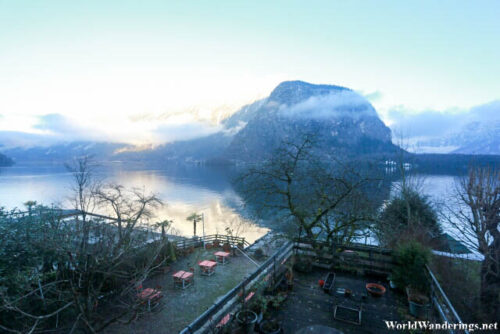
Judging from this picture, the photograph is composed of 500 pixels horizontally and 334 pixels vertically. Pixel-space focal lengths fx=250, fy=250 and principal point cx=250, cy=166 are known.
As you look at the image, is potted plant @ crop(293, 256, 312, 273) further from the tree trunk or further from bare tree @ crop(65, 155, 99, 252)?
A: bare tree @ crop(65, 155, 99, 252)

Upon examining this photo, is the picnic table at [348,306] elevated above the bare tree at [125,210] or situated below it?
below

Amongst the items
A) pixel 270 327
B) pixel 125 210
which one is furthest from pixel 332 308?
pixel 125 210

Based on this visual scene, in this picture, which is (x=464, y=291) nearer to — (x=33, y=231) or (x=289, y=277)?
(x=289, y=277)

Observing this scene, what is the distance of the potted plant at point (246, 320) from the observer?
5293mm

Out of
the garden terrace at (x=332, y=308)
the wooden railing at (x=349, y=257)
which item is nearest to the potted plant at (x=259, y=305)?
the garden terrace at (x=332, y=308)

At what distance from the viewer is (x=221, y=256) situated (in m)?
19.5

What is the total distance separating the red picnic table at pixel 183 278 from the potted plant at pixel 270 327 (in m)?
10.2

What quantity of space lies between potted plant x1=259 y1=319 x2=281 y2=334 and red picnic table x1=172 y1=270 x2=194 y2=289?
33.5 feet

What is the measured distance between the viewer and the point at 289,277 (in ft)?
26.6

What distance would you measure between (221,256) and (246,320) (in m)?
14.8

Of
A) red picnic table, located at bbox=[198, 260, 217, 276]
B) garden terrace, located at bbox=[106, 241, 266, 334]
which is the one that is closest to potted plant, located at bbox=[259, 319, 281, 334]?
garden terrace, located at bbox=[106, 241, 266, 334]

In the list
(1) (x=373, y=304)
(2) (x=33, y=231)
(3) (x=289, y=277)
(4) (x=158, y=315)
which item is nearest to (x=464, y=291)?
(1) (x=373, y=304)

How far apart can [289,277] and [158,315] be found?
25.8 ft

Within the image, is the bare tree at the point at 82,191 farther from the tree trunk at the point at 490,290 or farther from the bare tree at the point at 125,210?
the tree trunk at the point at 490,290
